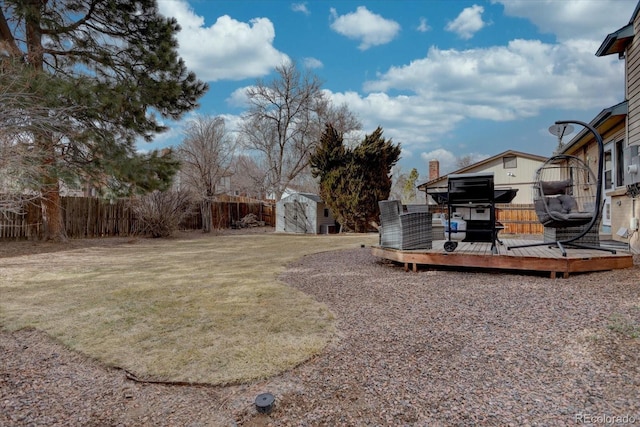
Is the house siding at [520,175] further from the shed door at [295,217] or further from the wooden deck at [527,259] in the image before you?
the wooden deck at [527,259]

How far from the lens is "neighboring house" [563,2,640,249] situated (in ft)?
21.0

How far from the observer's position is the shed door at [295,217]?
17.5 meters

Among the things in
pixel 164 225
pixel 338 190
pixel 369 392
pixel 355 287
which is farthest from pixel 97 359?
pixel 338 190

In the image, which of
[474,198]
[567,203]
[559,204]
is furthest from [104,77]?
[567,203]

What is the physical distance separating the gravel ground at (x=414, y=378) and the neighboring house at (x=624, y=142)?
4245 mm

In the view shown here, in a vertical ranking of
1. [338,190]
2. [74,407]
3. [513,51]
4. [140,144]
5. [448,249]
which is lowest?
[74,407]

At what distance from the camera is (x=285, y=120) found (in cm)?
2333

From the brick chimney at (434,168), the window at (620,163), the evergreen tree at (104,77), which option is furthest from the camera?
the brick chimney at (434,168)

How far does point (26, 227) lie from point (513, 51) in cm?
1595

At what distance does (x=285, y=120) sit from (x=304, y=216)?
8817mm

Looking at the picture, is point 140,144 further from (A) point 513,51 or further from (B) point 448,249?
(A) point 513,51

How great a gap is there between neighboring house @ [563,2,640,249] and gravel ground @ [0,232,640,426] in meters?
4.25

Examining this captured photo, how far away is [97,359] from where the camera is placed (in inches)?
101

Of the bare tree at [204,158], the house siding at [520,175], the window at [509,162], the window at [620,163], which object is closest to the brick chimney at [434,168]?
the house siding at [520,175]
